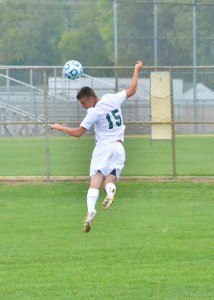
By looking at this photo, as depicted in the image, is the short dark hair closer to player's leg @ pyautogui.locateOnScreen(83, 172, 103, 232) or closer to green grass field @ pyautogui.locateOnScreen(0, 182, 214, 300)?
player's leg @ pyautogui.locateOnScreen(83, 172, 103, 232)

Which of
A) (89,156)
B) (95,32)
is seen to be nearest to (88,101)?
(89,156)

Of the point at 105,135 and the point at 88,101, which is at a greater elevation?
the point at 88,101

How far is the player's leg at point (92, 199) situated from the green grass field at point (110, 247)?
0.67ft

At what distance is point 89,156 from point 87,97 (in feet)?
55.0

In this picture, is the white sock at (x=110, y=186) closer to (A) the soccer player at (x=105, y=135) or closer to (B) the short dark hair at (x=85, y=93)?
(A) the soccer player at (x=105, y=135)

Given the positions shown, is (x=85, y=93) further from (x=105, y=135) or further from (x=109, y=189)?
(x=109, y=189)

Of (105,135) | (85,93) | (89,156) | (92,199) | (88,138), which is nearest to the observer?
(85,93)

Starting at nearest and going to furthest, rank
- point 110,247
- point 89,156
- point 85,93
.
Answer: point 110,247
point 85,93
point 89,156

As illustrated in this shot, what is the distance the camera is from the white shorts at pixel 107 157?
48.5ft

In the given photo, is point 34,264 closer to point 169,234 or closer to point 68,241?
point 68,241

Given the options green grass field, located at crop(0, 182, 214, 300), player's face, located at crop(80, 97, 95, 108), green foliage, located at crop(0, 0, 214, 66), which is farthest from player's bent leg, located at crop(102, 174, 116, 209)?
green foliage, located at crop(0, 0, 214, 66)

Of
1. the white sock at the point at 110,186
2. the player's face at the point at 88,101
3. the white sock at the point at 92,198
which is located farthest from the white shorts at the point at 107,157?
the player's face at the point at 88,101

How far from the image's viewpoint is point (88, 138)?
36281 mm

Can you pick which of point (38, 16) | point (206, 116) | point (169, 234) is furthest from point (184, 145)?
point (38, 16)
